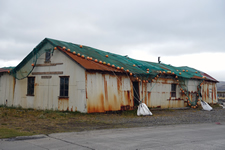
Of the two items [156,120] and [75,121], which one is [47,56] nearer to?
[75,121]

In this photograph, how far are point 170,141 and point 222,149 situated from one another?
5.32ft

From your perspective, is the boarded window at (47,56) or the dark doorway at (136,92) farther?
the dark doorway at (136,92)

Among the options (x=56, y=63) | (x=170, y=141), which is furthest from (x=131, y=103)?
(x=170, y=141)

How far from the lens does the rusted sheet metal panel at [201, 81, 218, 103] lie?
27.6 m

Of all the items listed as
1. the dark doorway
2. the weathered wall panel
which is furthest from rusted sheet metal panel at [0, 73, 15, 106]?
the dark doorway

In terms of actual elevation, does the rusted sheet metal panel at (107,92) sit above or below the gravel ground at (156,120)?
above

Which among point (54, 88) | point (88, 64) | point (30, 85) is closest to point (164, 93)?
point (88, 64)

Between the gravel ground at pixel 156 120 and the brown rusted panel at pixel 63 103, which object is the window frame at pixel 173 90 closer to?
the gravel ground at pixel 156 120

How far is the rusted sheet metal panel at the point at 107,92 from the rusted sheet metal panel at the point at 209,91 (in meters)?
12.6

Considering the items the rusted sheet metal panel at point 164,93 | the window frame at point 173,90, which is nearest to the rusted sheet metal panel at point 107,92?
the rusted sheet metal panel at point 164,93

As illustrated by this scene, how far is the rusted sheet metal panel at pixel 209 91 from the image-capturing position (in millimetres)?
27553

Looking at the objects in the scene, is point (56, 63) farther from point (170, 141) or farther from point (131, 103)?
point (170, 141)

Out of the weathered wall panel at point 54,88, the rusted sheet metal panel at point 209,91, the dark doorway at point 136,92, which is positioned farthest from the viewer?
the rusted sheet metal panel at point 209,91

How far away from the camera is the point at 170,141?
7.83 m
